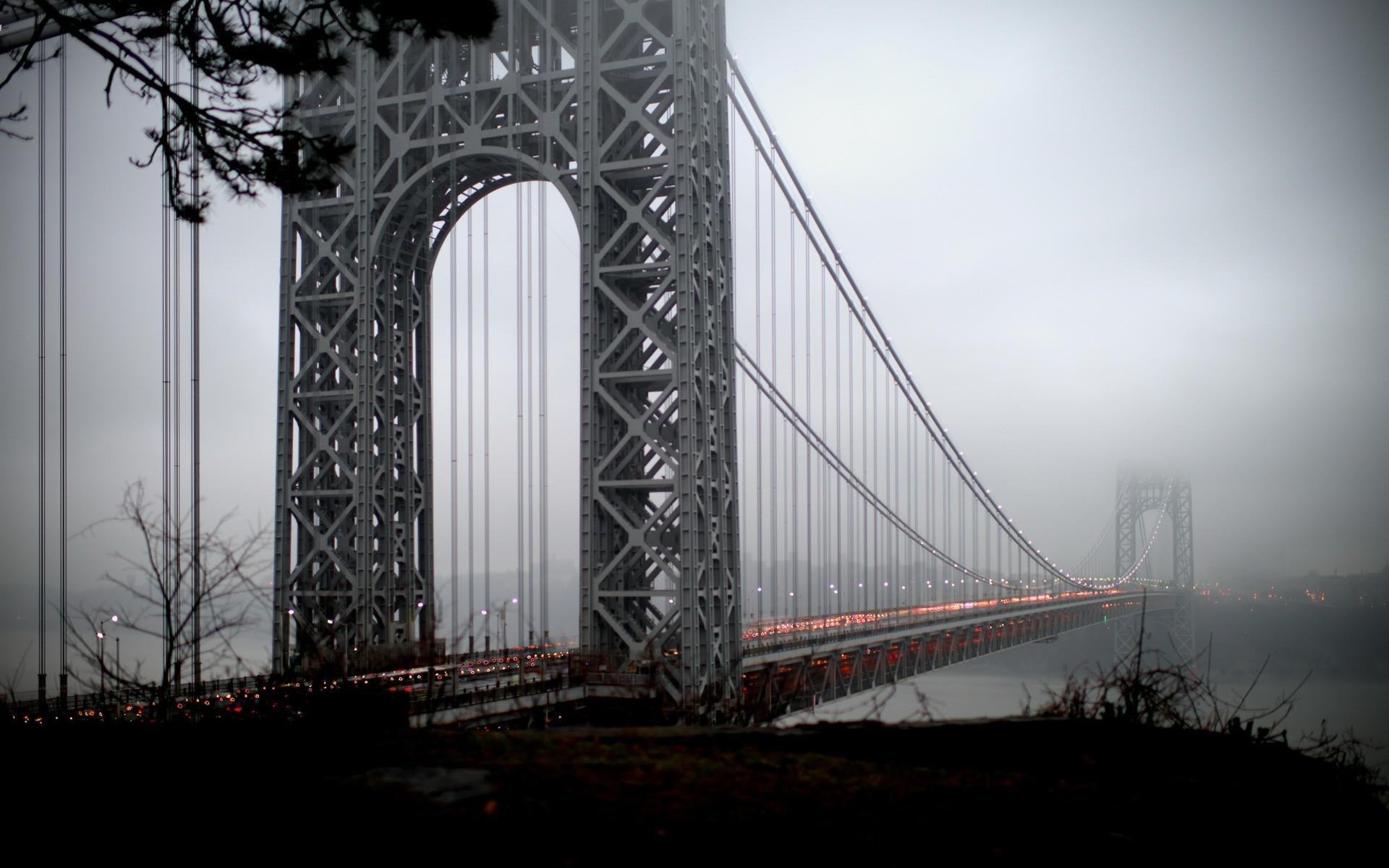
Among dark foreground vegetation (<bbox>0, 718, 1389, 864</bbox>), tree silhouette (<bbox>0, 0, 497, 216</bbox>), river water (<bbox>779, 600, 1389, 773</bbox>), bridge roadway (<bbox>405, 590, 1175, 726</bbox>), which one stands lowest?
river water (<bbox>779, 600, 1389, 773</bbox>)

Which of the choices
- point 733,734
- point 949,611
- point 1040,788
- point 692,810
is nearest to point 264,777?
point 692,810

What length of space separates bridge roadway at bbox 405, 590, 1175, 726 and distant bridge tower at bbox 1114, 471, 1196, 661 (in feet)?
86.6

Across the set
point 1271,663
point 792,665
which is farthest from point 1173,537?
point 792,665

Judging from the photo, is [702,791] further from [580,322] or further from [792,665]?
[792,665]

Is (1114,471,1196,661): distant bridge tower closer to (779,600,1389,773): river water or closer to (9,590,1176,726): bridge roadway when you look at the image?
(779,600,1389,773): river water

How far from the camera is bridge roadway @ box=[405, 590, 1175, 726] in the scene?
44.2 ft

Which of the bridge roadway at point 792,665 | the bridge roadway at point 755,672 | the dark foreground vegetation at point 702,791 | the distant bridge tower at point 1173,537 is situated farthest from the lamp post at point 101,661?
the distant bridge tower at point 1173,537

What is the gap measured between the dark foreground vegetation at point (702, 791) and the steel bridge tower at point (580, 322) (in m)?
11.8

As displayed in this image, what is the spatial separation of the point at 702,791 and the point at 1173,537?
9450cm

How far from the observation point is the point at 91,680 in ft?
25.1

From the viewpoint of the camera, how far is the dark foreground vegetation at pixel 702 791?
3.16m

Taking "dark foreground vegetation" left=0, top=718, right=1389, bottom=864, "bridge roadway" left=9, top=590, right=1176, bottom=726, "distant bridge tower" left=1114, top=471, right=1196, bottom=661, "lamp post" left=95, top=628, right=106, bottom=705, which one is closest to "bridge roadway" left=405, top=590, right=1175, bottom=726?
"bridge roadway" left=9, top=590, right=1176, bottom=726

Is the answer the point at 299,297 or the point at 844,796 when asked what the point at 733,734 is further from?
the point at 299,297

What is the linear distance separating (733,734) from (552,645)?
15072mm
